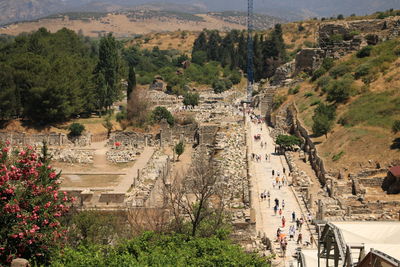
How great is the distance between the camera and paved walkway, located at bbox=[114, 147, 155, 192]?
35725mm

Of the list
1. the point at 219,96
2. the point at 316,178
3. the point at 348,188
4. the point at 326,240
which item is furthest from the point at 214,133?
the point at 326,240

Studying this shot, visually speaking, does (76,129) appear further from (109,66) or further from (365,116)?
(365,116)

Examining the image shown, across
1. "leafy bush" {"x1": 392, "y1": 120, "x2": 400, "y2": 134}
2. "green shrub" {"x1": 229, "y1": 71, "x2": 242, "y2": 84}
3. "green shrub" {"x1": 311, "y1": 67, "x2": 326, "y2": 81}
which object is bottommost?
"green shrub" {"x1": 229, "y1": 71, "x2": 242, "y2": 84}

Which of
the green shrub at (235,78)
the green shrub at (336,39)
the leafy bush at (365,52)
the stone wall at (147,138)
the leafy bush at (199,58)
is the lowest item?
the stone wall at (147,138)

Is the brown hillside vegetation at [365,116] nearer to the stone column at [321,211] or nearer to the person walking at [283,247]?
the stone column at [321,211]

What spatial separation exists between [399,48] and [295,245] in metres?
35.0

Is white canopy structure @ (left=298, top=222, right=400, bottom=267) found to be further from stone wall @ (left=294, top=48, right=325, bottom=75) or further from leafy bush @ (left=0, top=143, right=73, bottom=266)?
stone wall @ (left=294, top=48, right=325, bottom=75)

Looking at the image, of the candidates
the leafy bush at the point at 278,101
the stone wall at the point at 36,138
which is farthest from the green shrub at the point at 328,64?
the stone wall at the point at 36,138

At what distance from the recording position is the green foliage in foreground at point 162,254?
16516 mm

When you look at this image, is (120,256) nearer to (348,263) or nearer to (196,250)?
(196,250)

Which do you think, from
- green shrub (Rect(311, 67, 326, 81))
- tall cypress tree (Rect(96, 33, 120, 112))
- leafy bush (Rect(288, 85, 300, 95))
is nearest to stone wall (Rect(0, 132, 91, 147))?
tall cypress tree (Rect(96, 33, 120, 112))

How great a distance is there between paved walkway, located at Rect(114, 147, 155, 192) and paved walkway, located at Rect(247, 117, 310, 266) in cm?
758

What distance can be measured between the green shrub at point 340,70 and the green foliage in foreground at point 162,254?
128 feet

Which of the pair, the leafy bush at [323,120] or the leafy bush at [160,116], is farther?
the leafy bush at [160,116]
